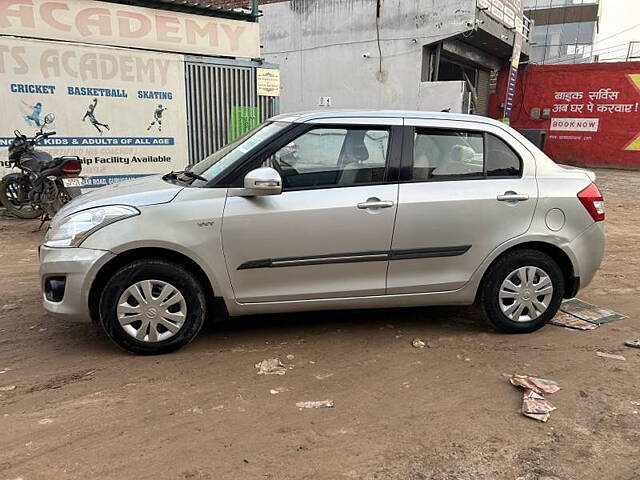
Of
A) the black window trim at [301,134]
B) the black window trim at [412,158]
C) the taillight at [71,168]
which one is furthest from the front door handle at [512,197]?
the taillight at [71,168]

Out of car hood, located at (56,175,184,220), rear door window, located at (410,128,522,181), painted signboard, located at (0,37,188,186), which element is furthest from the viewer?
painted signboard, located at (0,37,188,186)

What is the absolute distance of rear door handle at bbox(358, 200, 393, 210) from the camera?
12.4 feet

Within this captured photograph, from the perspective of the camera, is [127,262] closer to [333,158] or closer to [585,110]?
[333,158]

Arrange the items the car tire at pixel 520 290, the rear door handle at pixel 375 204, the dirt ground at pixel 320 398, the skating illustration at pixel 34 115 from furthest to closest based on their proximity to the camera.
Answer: the skating illustration at pixel 34 115, the car tire at pixel 520 290, the rear door handle at pixel 375 204, the dirt ground at pixel 320 398

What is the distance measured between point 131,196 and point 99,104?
6.10 metres

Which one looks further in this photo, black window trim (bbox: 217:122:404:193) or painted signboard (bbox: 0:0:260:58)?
painted signboard (bbox: 0:0:260:58)

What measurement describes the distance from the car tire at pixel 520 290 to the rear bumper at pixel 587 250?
18cm

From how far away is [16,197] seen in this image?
809 cm

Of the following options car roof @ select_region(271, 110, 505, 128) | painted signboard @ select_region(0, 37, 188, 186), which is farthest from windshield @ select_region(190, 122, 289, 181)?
painted signboard @ select_region(0, 37, 188, 186)

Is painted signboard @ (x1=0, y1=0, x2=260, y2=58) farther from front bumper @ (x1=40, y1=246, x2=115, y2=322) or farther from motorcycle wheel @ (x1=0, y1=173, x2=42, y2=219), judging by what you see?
front bumper @ (x1=40, y1=246, x2=115, y2=322)

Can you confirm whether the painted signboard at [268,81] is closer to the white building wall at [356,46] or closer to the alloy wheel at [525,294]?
the white building wall at [356,46]

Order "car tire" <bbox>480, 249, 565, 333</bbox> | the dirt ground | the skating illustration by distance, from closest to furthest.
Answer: the dirt ground < "car tire" <bbox>480, 249, 565, 333</bbox> < the skating illustration

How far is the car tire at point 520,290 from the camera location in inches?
161

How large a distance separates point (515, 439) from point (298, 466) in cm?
120
